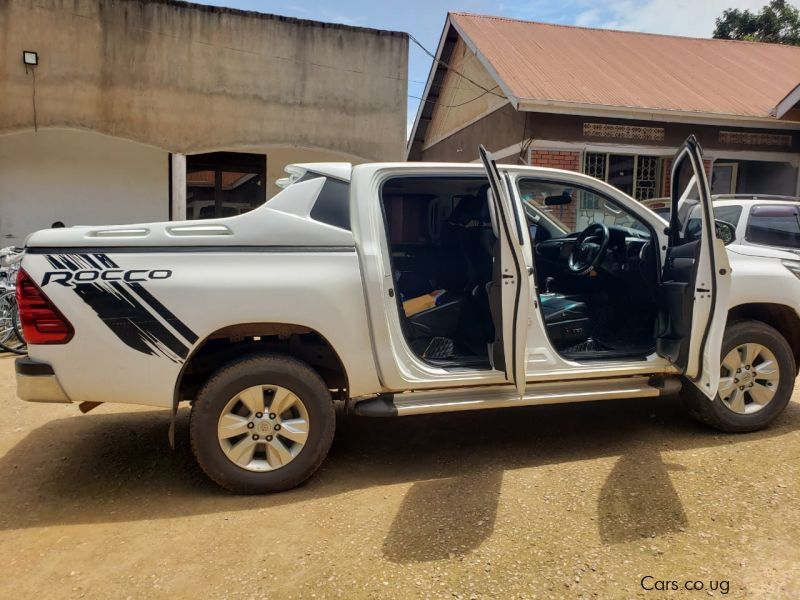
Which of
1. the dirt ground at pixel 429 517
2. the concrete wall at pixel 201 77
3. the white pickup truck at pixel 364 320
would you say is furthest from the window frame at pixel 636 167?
the dirt ground at pixel 429 517

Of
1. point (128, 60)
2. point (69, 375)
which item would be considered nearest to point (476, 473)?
point (69, 375)

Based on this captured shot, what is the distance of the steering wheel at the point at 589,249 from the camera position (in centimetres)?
440

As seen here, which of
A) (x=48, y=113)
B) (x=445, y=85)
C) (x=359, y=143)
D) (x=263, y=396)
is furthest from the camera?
(x=445, y=85)

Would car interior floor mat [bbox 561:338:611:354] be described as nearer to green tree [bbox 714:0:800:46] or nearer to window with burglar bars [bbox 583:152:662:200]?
window with burglar bars [bbox 583:152:662:200]

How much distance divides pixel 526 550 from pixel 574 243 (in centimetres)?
256

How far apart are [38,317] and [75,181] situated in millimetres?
10204

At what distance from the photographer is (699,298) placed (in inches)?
147

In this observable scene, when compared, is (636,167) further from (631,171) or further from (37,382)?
(37,382)

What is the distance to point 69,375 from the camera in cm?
313

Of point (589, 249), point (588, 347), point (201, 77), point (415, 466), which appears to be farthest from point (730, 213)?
point (201, 77)

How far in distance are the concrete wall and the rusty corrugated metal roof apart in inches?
99.4

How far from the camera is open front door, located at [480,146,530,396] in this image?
3367 millimetres

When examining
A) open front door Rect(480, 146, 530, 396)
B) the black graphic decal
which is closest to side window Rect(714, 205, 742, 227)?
open front door Rect(480, 146, 530, 396)

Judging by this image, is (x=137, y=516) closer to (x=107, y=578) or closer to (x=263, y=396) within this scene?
(x=107, y=578)
